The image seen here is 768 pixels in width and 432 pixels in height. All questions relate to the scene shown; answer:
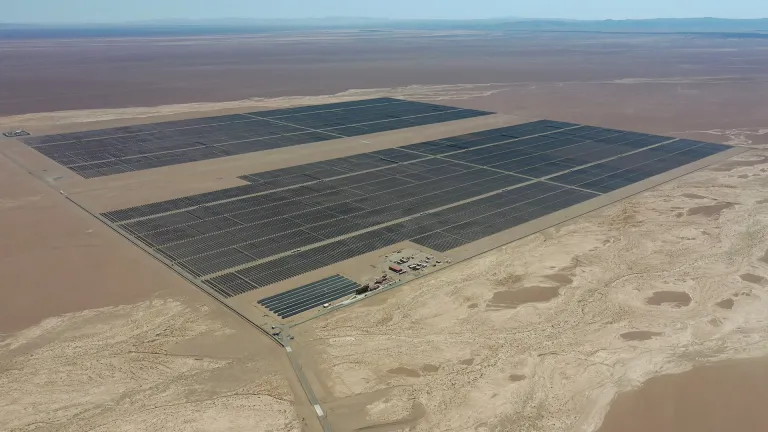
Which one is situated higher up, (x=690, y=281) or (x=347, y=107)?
(x=347, y=107)

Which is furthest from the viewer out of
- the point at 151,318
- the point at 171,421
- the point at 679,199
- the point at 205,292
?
the point at 679,199

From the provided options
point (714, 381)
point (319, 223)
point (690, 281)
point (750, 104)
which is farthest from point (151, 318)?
point (750, 104)

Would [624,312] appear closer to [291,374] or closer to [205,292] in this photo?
[291,374]

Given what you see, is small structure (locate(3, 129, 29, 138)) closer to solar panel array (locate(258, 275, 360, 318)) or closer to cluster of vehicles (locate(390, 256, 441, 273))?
solar panel array (locate(258, 275, 360, 318))

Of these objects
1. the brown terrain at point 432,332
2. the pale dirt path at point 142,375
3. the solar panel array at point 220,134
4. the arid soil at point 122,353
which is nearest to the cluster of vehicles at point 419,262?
the brown terrain at point 432,332

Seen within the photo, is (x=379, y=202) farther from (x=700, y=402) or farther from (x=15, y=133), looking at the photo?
(x=15, y=133)

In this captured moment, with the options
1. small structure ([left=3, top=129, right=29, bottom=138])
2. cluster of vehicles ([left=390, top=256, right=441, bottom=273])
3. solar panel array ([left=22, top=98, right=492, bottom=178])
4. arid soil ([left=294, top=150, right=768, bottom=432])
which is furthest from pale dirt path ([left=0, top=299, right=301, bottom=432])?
small structure ([left=3, top=129, right=29, bottom=138])
